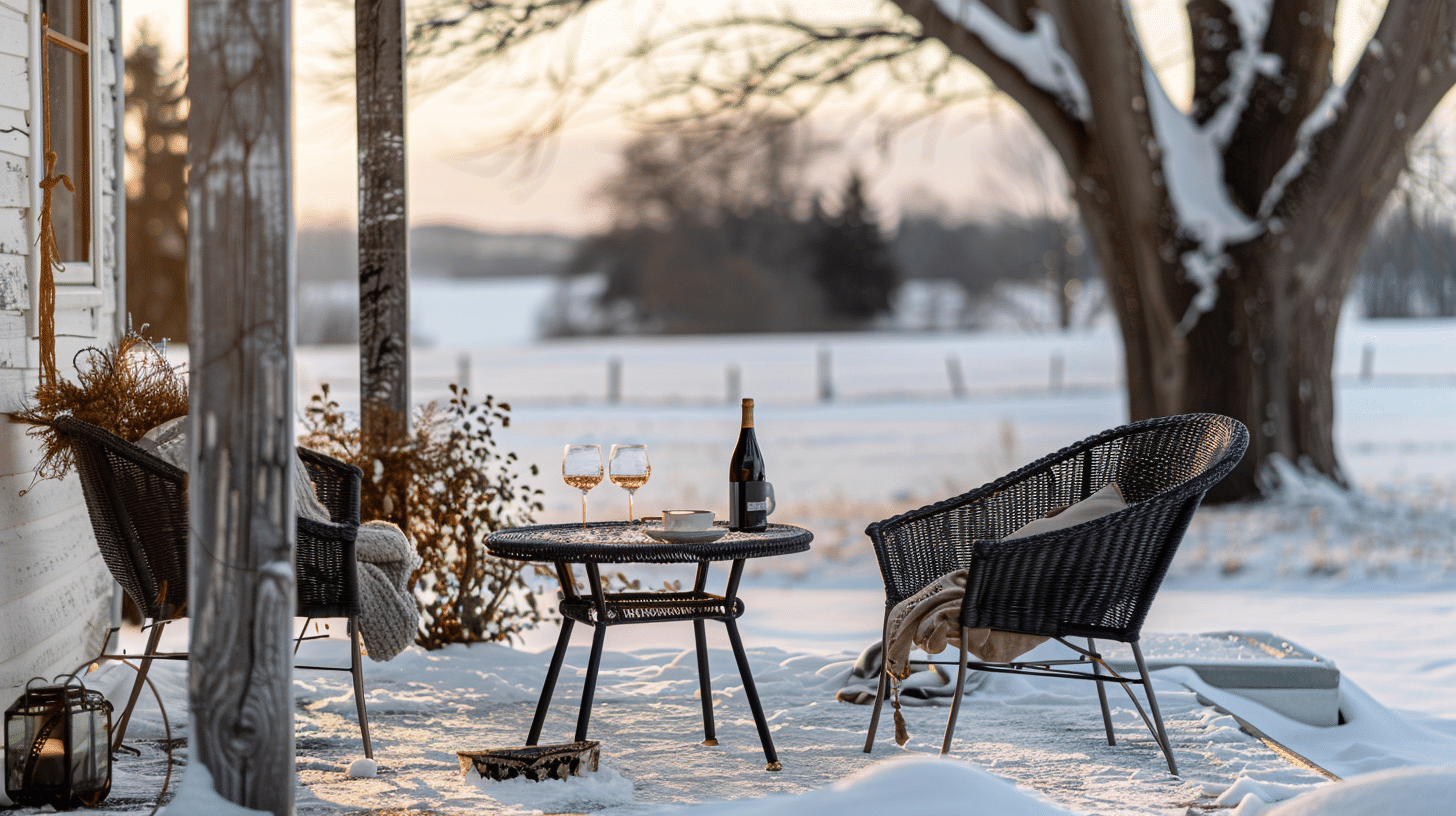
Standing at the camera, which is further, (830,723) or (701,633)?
(830,723)

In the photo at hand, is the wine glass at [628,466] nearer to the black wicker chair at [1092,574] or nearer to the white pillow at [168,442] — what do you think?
the black wicker chair at [1092,574]

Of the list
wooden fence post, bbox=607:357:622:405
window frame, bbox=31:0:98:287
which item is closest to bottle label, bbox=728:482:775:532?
window frame, bbox=31:0:98:287

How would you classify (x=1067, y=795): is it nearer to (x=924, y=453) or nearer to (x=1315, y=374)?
(x=1315, y=374)

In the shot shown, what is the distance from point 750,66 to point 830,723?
5.43m

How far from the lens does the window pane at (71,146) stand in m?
3.76

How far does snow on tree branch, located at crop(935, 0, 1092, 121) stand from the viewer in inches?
283

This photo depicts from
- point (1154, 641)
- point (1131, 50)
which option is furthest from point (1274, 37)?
point (1154, 641)

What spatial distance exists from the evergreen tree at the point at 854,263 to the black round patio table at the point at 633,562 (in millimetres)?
21344

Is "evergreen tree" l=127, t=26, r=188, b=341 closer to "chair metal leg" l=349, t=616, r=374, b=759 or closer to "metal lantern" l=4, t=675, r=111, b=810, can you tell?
"chair metal leg" l=349, t=616, r=374, b=759

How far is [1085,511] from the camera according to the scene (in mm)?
3252

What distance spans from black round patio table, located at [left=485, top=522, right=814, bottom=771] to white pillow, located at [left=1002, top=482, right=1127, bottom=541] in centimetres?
62

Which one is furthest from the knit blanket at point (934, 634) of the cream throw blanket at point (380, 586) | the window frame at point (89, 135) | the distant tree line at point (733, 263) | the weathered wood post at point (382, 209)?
the distant tree line at point (733, 263)

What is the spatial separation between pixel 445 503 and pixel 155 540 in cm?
134

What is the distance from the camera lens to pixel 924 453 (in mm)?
13742
